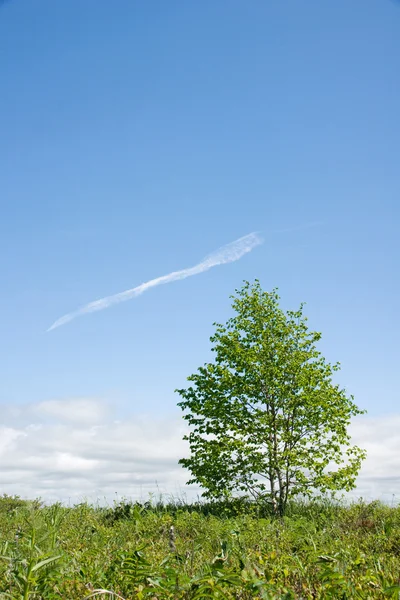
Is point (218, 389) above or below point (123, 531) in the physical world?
above

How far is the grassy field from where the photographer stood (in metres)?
3.63

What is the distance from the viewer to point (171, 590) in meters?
3.61

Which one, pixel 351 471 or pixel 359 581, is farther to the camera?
pixel 351 471

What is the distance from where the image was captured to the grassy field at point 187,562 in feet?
11.9

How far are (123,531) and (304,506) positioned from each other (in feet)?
33.1

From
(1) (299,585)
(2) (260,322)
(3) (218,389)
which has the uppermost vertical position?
(2) (260,322)

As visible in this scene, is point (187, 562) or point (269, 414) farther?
point (269, 414)

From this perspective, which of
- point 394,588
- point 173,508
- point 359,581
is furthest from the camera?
point 173,508

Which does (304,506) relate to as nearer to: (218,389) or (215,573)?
(218,389)

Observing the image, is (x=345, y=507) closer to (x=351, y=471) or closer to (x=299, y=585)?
(x=351, y=471)

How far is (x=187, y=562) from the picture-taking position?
6.04 m

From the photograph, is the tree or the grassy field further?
the tree

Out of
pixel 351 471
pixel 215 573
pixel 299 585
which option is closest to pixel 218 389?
pixel 351 471

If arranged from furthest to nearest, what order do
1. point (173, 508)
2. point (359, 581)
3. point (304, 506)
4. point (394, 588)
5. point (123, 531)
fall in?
point (304, 506) → point (173, 508) → point (123, 531) → point (359, 581) → point (394, 588)
